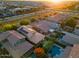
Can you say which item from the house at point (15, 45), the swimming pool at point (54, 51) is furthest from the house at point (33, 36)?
the swimming pool at point (54, 51)

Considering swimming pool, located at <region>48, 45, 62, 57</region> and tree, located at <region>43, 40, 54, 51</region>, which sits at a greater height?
tree, located at <region>43, 40, 54, 51</region>

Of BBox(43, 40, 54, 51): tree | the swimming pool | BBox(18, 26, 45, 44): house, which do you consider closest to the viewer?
the swimming pool

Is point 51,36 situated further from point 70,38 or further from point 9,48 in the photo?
point 9,48

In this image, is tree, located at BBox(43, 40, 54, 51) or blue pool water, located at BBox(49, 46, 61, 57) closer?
blue pool water, located at BBox(49, 46, 61, 57)

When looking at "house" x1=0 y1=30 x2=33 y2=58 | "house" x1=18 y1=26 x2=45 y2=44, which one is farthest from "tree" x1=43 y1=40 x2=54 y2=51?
"house" x1=0 y1=30 x2=33 y2=58

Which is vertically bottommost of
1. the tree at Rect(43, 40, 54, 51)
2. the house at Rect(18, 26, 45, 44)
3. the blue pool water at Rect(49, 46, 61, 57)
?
the blue pool water at Rect(49, 46, 61, 57)

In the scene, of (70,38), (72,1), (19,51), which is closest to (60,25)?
(70,38)

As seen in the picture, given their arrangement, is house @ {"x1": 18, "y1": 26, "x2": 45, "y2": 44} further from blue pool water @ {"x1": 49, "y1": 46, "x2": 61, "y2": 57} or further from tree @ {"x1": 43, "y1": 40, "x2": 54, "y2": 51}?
blue pool water @ {"x1": 49, "y1": 46, "x2": 61, "y2": 57}

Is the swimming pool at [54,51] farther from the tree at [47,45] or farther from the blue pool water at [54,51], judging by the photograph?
the tree at [47,45]

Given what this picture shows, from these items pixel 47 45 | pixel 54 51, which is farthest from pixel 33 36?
pixel 54 51
